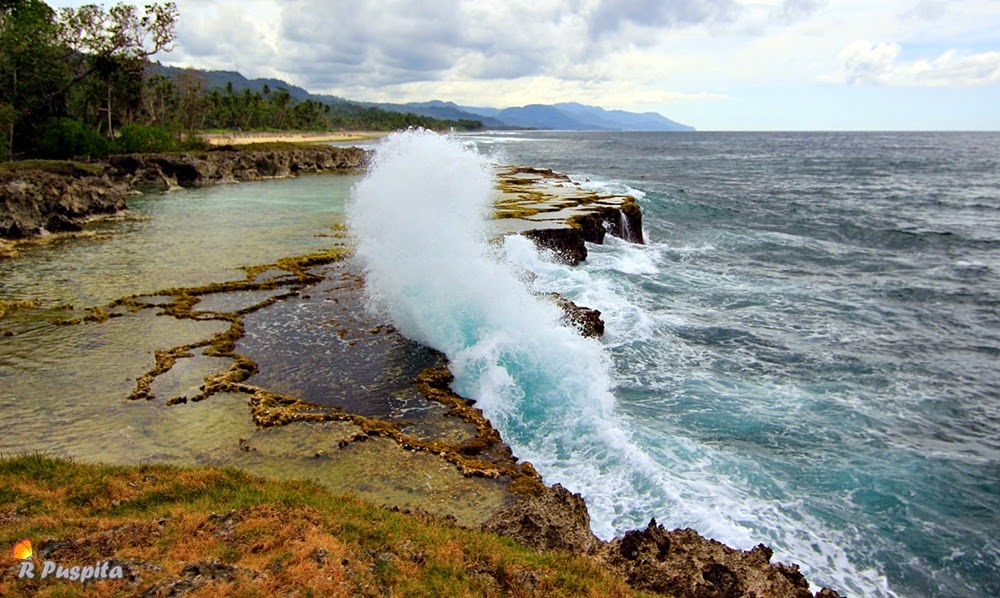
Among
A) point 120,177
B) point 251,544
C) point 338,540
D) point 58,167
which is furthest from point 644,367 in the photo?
point 120,177

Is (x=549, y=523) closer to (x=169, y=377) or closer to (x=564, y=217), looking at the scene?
(x=169, y=377)

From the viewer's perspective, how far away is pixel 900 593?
9.35 m

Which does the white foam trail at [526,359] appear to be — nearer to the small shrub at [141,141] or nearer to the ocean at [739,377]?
the ocean at [739,377]

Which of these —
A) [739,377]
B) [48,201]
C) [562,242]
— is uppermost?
[48,201]

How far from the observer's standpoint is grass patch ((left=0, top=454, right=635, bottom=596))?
653 centimetres

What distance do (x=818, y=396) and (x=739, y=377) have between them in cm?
206

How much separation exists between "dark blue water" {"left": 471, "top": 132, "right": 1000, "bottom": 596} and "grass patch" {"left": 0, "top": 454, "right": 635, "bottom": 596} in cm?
345

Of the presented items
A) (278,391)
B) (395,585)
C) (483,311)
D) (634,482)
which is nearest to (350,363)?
(278,391)

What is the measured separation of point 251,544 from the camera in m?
7.23

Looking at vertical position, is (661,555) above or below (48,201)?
below

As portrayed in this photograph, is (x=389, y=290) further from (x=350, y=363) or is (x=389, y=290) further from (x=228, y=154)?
(x=228, y=154)

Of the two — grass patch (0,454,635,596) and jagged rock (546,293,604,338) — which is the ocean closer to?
jagged rock (546,293,604,338)

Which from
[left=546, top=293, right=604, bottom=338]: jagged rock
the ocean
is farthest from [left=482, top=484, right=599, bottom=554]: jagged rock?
[left=546, top=293, right=604, bottom=338]: jagged rock

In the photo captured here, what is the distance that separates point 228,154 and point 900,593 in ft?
238
